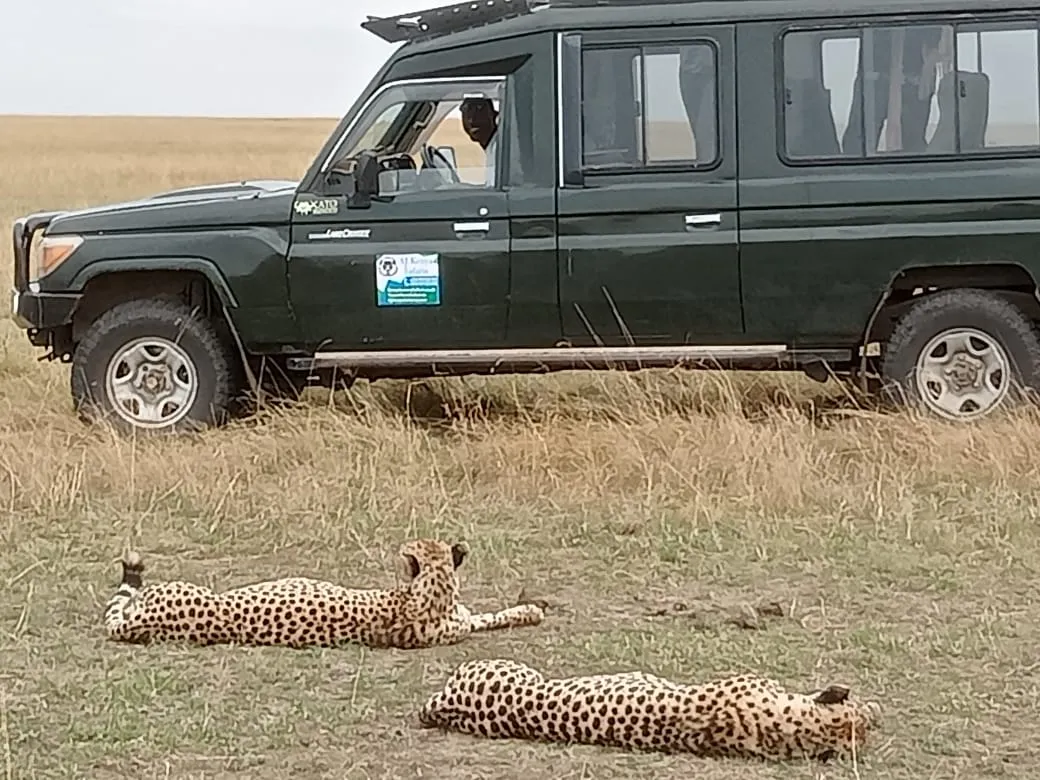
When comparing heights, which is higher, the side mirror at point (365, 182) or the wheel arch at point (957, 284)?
the side mirror at point (365, 182)

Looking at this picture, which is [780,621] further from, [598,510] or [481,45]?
[481,45]

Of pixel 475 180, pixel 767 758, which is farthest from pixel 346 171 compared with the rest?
pixel 767 758

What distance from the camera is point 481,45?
7.00 metres

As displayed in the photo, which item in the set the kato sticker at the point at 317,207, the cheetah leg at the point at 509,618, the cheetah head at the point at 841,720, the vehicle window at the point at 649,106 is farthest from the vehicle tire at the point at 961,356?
the cheetah head at the point at 841,720

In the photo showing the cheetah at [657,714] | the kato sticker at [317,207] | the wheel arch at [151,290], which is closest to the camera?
the cheetah at [657,714]

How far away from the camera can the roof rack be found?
7.01 m

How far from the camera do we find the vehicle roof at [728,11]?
6.80 metres

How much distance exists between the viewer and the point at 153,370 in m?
7.22

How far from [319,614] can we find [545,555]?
1.07 m

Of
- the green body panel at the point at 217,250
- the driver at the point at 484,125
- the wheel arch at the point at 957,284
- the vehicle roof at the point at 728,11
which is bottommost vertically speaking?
the wheel arch at the point at 957,284

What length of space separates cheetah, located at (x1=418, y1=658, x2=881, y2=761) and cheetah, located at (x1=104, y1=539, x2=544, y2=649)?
0.62 m

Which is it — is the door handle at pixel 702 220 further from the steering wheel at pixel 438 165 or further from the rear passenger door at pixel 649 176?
the steering wheel at pixel 438 165

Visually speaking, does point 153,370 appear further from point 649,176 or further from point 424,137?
point 649,176

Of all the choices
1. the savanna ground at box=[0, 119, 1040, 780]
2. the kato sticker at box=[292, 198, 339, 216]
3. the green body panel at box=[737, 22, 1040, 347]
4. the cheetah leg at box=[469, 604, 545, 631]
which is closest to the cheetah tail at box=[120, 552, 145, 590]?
the savanna ground at box=[0, 119, 1040, 780]
